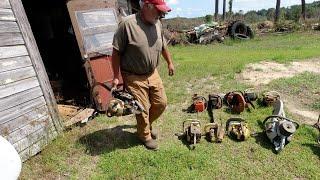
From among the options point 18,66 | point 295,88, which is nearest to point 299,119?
point 295,88

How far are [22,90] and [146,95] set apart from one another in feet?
5.54

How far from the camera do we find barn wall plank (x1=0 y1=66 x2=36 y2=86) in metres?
4.72

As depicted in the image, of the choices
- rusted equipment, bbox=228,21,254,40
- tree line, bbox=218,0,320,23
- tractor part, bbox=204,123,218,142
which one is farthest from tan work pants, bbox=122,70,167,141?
tree line, bbox=218,0,320,23

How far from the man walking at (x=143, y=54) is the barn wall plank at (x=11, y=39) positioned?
1445 mm

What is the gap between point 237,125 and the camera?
5.52 meters

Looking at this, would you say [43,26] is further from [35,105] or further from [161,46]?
[161,46]

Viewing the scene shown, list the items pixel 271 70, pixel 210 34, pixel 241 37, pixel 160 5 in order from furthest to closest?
pixel 241 37, pixel 210 34, pixel 271 70, pixel 160 5

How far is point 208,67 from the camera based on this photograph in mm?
10328

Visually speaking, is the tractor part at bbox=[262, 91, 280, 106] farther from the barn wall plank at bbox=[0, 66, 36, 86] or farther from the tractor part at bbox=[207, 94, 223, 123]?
the barn wall plank at bbox=[0, 66, 36, 86]

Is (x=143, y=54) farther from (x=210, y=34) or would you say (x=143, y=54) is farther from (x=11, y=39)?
(x=210, y=34)

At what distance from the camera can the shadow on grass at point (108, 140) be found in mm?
5215

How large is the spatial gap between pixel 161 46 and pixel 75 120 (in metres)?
2.13

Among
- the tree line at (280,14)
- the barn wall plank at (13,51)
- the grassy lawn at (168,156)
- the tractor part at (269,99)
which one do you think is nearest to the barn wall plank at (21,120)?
the grassy lawn at (168,156)

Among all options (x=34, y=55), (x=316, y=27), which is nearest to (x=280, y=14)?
(x=316, y=27)
